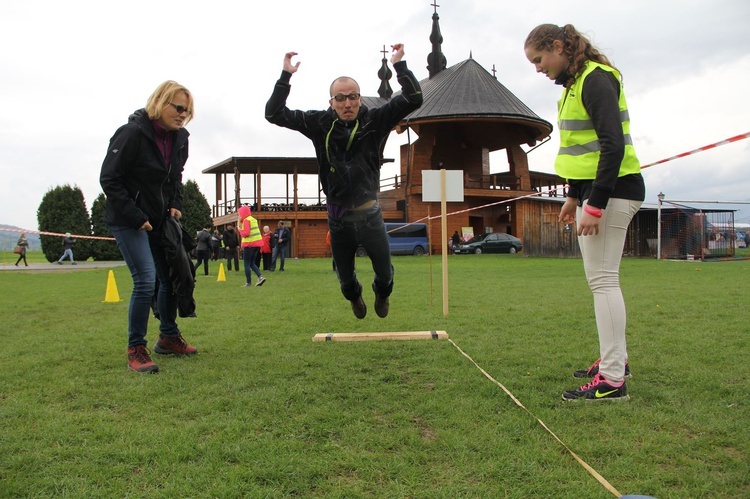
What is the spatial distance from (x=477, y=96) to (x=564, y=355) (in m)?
35.0

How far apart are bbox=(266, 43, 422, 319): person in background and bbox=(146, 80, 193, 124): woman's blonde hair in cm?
83

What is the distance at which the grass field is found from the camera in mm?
2420

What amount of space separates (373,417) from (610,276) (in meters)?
1.65

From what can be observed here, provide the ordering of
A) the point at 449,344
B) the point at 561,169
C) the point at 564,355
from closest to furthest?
the point at 561,169, the point at 564,355, the point at 449,344

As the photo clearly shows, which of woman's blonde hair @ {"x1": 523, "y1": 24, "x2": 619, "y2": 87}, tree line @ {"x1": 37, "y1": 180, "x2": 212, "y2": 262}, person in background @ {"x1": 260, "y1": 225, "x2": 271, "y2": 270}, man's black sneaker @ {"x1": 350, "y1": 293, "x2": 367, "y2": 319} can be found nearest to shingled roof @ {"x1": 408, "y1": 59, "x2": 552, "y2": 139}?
person in background @ {"x1": 260, "y1": 225, "x2": 271, "y2": 270}

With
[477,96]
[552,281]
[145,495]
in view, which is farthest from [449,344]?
[477,96]

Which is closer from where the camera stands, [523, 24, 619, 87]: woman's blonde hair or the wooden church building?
[523, 24, 619, 87]: woman's blonde hair

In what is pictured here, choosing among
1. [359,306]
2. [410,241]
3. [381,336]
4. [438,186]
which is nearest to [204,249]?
[438,186]

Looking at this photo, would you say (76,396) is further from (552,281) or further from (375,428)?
(552,281)

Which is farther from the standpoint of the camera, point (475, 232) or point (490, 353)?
point (475, 232)

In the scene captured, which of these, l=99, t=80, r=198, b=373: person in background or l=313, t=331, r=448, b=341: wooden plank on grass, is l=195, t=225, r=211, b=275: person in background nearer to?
l=313, t=331, r=448, b=341: wooden plank on grass

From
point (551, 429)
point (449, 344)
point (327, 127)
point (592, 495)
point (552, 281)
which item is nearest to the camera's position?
point (592, 495)

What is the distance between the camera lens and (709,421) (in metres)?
3.05

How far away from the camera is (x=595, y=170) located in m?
3.48
